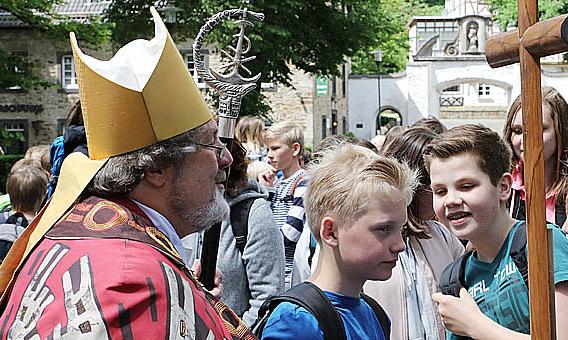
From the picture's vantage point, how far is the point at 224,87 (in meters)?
3.49

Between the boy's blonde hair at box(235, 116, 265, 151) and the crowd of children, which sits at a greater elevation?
the boy's blonde hair at box(235, 116, 265, 151)

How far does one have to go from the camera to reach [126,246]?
2.22m

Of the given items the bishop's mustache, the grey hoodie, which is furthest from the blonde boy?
the bishop's mustache

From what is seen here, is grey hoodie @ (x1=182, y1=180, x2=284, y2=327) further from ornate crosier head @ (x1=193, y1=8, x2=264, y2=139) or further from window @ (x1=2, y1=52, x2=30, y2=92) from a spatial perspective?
window @ (x1=2, y1=52, x2=30, y2=92)

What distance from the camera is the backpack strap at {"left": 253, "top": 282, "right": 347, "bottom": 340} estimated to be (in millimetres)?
2854

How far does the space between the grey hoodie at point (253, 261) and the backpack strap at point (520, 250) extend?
5.39ft

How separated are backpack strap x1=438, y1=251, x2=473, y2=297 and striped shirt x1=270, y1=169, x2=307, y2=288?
216cm

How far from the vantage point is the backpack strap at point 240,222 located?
446cm

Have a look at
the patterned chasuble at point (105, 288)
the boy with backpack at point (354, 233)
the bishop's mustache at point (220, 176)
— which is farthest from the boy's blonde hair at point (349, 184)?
the patterned chasuble at point (105, 288)

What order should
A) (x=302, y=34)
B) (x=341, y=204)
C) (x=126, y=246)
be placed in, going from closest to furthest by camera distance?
1. (x=126, y=246)
2. (x=341, y=204)
3. (x=302, y=34)

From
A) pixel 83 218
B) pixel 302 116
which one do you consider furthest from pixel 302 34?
pixel 83 218

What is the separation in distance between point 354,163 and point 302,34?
893 inches

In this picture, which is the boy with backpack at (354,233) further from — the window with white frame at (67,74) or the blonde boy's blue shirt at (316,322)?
the window with white frame at (67,74)

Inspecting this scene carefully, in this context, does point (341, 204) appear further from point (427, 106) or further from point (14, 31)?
point (427, 106)
